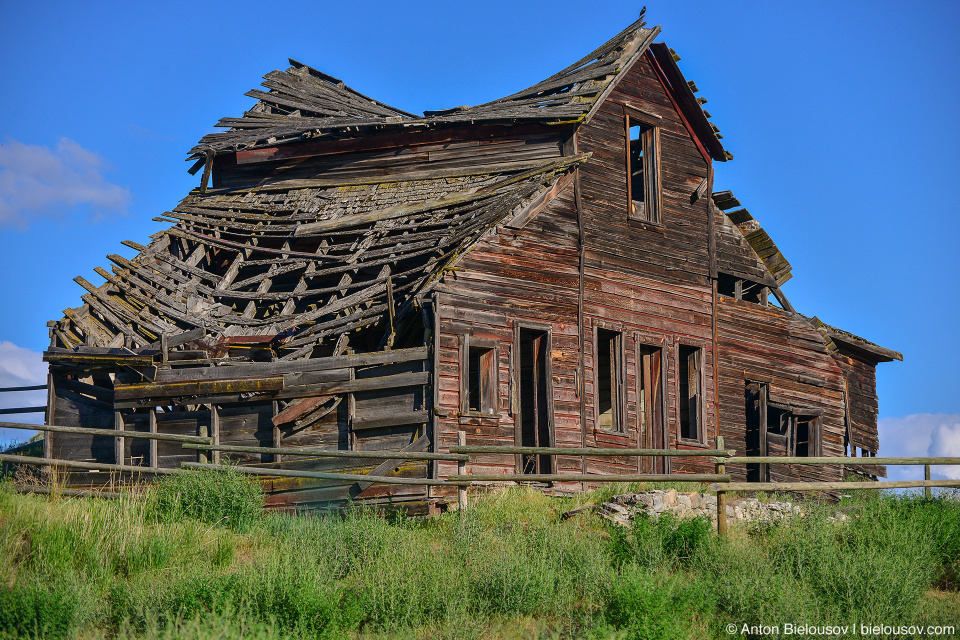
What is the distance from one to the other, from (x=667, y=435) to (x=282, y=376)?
7.52m

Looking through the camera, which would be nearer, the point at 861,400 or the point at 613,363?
the point at 613,363

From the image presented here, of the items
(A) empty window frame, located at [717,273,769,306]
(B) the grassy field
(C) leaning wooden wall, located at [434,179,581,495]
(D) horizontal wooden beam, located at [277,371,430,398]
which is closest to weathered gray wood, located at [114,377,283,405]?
(D) horizontal wooden beam, located at [277,371,430,398]

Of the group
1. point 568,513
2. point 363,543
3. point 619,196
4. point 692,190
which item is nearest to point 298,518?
point 363,543

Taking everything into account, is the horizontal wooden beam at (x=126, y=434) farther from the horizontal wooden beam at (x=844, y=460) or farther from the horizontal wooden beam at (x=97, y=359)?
the horizontal wooden beam at (x=844, y=460)

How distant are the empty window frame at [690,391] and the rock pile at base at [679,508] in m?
5.01

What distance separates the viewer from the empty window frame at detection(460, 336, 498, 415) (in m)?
15.5

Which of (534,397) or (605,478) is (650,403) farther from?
(605,478)

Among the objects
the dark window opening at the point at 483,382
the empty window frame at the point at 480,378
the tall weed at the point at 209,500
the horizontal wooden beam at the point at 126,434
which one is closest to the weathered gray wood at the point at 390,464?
the empty window frame at the point at 480,378

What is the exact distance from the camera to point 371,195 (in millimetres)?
20156

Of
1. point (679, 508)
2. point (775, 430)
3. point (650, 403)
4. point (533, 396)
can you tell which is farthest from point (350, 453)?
point (775, 430)

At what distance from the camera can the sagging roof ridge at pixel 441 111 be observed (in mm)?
19281

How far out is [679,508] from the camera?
45.0 feet

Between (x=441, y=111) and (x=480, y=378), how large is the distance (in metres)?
8.29

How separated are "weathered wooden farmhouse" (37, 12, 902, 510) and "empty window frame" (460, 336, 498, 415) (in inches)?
1.7
